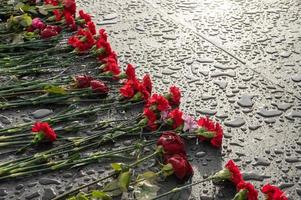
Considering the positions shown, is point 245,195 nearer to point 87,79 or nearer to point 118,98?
point 118,98

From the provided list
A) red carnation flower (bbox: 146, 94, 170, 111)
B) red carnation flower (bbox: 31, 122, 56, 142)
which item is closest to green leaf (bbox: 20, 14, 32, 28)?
red carnation flower (bbox: 31, 122, 56, 142)

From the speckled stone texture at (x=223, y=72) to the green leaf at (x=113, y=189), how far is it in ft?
0.52

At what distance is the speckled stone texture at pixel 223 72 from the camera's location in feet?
6.36

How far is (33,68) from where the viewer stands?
2613 millimetres

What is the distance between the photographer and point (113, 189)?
1.79 metres

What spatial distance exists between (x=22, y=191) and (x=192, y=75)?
47.4 inches

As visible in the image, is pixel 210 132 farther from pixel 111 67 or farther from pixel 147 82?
pixel 111 67

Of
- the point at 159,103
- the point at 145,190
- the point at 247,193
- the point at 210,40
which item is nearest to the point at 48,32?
the point at 210,40

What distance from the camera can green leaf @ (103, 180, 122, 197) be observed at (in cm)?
178

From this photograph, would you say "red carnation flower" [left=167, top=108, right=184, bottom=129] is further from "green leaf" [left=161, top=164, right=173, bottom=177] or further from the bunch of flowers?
"green leaf" [left=161, top=164, right=173, bottom=177]

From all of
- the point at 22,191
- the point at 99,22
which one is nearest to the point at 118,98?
the point at 22,191

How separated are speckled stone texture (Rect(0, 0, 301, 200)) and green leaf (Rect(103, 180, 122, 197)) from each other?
0.52ft

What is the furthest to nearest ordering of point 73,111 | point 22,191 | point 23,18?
point 23,18 → point 73,111 → point 22,191

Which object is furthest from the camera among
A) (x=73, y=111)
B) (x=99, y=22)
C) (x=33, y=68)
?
(x=99, y=22)
